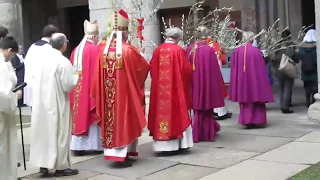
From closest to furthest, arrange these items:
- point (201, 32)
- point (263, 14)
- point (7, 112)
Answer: point (7, 112)
point (201, 32)
point (263, 14)

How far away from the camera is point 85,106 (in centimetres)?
737

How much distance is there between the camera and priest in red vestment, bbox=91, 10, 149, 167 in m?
6.48

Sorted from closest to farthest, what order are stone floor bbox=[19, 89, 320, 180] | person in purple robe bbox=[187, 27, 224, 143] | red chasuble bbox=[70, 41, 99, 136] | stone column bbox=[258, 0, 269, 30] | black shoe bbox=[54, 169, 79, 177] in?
stone floor bbox=[19, 89, 320, 180] → black shoe bbox=[54, 169, 79, 177] → red chasuble bbox=[70, 41, 99, 136] → person in purple robe bbox=[187, 27, 224, 143] → stone column bbox=[258, 0, 269, 30]

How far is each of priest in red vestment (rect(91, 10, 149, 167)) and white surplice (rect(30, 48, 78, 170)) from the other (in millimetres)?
524

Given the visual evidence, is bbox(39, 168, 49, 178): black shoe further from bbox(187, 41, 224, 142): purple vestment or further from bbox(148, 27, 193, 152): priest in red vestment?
bbox(187, 41, 224, 142): purple vestment

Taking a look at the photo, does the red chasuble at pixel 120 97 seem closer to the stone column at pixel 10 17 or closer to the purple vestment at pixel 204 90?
the purple vestment at pixel 204 90

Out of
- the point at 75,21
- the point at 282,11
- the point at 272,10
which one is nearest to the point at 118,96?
the point at 272,10

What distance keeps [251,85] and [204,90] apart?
111 cm

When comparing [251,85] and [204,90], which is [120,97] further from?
[251,85]

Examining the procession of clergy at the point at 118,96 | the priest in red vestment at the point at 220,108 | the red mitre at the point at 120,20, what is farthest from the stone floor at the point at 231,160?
the red mitre at the point at 120,20

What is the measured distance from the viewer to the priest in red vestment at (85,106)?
735 centimetres

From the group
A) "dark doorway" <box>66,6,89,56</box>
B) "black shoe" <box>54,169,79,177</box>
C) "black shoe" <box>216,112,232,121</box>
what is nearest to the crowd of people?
"black shoe" <box>54,169,79,177</box>

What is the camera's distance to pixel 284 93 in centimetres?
1030

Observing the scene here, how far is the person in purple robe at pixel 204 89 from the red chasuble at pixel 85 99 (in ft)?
4.77
